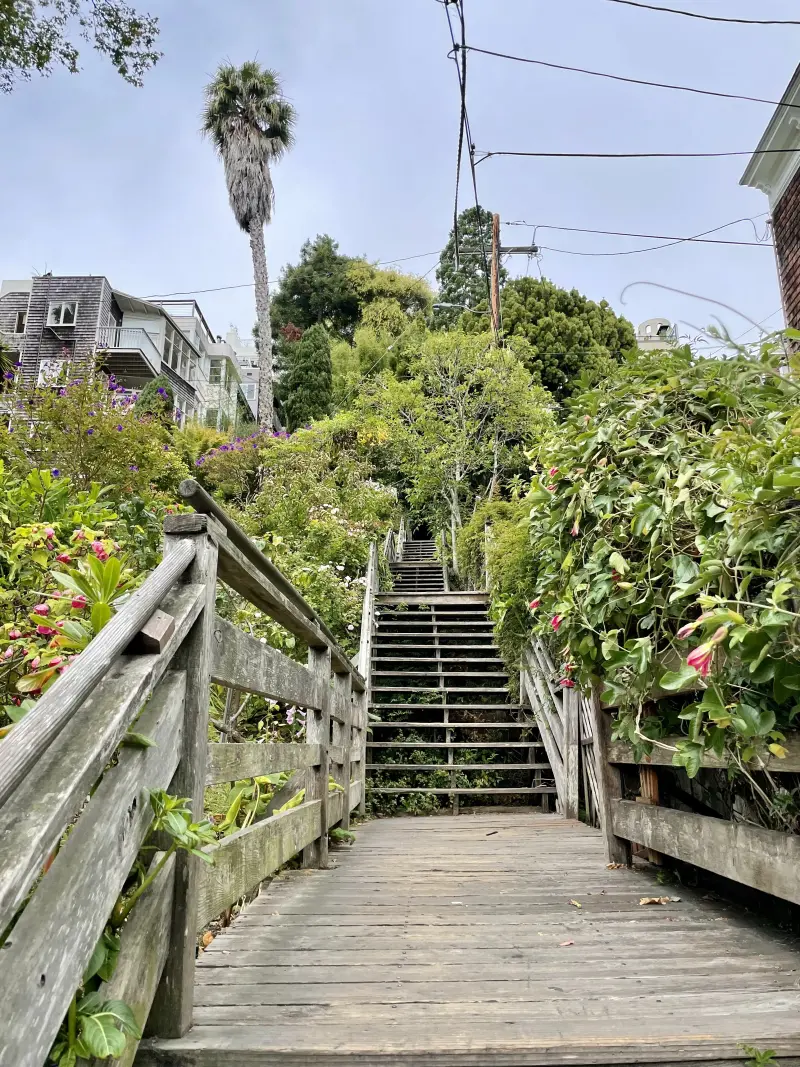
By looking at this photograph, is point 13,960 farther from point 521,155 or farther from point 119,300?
point 119,300

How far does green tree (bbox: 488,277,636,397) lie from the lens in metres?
20.8

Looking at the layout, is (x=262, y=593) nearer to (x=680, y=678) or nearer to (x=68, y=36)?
(x=680, y=678)

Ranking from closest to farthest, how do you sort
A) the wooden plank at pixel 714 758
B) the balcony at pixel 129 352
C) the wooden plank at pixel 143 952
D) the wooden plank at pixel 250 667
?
the wooden plank at pixel 143 952, the wooden plank at pixel 250 667, the wooden plank at pixel 714 758, the balcony at pixel 129 352

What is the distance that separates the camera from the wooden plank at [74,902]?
818 mm

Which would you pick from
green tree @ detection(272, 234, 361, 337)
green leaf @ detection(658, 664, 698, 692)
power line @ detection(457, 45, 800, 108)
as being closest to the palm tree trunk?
green tree @ detection(272, 234, 361, 337)

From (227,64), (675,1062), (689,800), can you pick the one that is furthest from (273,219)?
(675,1062)

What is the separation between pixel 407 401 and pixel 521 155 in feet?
24.8

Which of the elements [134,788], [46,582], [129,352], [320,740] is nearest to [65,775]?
[134,788]

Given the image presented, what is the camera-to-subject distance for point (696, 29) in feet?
19.0

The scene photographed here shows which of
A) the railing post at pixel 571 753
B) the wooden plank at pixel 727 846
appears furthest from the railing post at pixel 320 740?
the railing post at pixel 571 753

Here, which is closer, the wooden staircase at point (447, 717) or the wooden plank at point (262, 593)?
the wooden plank at point (262, 593)

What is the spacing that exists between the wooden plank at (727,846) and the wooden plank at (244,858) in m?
1.47

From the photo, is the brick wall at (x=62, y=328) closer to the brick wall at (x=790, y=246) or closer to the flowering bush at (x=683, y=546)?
the brick wall at (x=790, y=246)

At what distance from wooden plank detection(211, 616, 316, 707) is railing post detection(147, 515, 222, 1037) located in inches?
3.9
